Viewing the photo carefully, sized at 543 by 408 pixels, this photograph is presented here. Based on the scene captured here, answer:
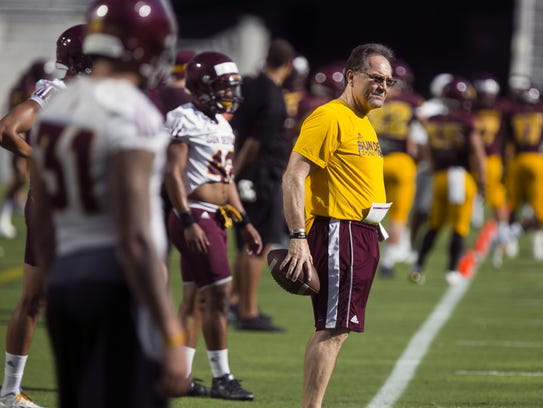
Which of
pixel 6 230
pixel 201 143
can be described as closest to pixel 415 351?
pixel 201 143

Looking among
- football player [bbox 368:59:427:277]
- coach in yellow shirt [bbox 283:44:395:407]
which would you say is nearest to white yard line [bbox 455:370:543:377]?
coach in yellow shirt [bbox 283:44:395:407]

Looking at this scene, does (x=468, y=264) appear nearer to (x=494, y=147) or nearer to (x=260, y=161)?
(x=494, y=147)

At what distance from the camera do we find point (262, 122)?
35.6 feet

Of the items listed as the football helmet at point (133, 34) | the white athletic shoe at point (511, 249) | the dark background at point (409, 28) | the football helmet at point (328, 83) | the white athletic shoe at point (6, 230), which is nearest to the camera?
the football helmet at point (133, 34)

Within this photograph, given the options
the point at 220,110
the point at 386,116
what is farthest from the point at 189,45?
the point at 220,110

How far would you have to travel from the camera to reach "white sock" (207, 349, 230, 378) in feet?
25.8

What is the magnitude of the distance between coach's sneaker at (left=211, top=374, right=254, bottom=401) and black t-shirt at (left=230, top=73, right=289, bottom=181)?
330cm

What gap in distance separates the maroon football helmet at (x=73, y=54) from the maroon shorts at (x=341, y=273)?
159cm

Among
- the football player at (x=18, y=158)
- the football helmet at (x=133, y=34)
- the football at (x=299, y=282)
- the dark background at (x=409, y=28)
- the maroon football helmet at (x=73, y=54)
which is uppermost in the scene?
the dark background at (x=409, y=28)

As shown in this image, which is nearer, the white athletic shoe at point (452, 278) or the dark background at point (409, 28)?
the white athletic shoe at point (452, 278)

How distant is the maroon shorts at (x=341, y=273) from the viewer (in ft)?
21.3

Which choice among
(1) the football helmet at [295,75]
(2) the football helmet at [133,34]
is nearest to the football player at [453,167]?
(1) the football helmet at [295,75]

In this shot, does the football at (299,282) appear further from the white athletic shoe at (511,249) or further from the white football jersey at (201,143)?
the white athletic shoe at (511,249)

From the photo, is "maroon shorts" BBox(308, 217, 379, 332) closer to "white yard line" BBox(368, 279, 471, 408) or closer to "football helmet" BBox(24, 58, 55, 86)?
"white yard line" BBox(368, 279, 471, 408)
